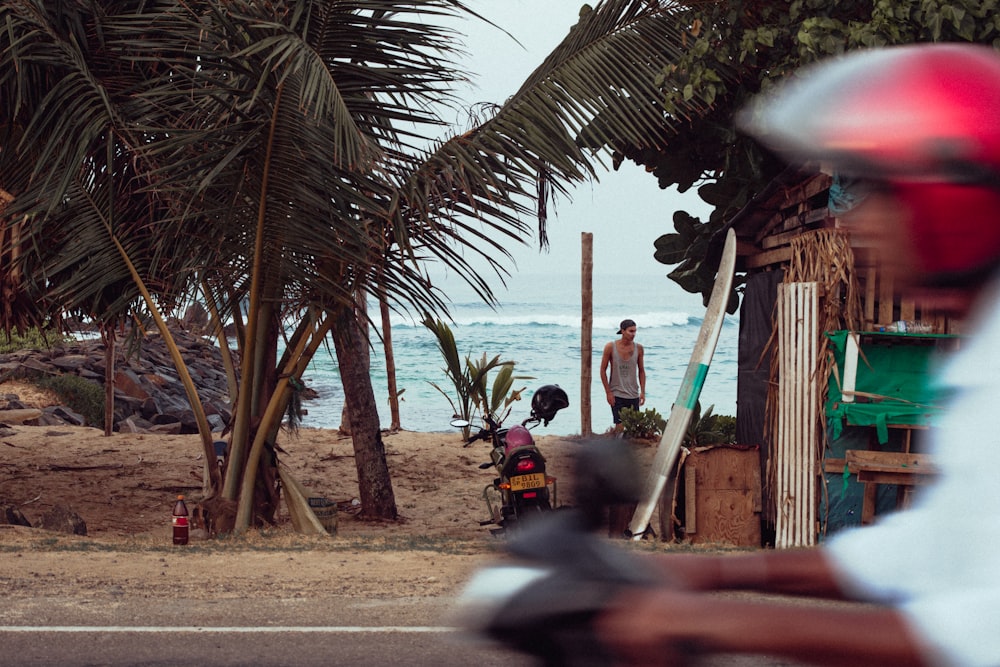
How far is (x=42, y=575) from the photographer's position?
689cm

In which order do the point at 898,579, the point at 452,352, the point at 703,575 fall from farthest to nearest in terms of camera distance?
the point at 452,352 → the point at 703,575 → the point at 898,579

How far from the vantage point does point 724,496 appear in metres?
10.6

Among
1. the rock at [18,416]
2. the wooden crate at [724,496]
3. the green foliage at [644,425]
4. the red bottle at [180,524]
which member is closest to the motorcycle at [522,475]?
the wooden crate at [724,496]

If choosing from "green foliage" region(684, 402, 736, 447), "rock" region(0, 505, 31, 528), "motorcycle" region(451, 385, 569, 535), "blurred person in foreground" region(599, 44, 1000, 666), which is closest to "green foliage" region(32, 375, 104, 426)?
"rock" region(0, 505, 31, 528)

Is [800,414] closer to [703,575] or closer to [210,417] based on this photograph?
[703,575]

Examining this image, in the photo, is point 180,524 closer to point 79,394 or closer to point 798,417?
point 798,417

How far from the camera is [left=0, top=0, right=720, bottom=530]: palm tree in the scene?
9.36 meters

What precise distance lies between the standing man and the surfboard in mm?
2779

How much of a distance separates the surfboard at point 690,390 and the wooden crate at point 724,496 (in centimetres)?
31

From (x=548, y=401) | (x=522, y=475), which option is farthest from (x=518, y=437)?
(x=548, y=401)

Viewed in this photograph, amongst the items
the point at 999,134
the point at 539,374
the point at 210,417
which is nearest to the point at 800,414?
the point at 999,134

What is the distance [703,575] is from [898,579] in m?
0.39

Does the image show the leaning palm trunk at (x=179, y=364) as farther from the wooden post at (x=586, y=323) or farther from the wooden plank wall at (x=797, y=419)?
the wooden post at (x=586, y=323)

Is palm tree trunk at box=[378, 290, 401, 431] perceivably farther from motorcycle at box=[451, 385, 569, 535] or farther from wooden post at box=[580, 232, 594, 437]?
motorcycle at box=[451, 385, 569, 535]
